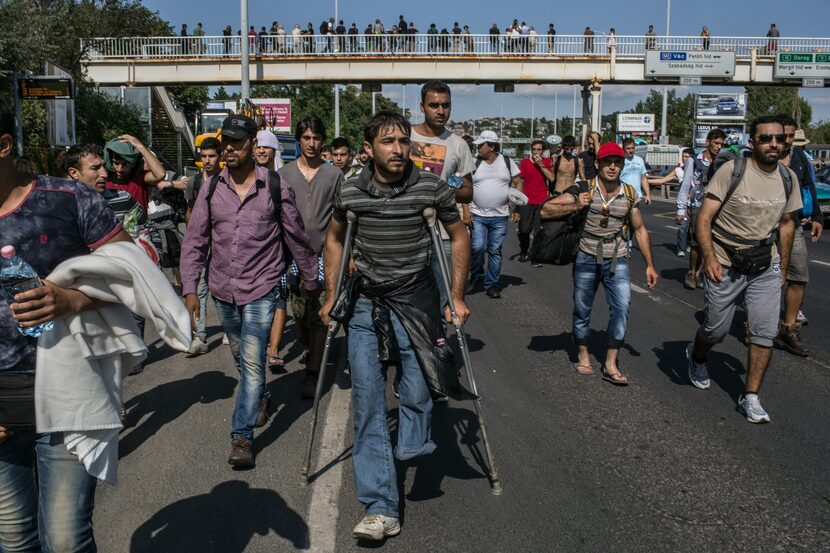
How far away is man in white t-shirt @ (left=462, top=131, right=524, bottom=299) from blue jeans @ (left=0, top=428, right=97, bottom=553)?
325 inches

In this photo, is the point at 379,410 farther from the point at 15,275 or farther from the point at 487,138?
the point at 487,138

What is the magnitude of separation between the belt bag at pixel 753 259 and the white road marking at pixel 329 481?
2.91 m

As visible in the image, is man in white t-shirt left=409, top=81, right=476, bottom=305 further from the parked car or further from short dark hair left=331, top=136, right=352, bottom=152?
the parked car

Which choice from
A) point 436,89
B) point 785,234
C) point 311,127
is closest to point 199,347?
point 311,127

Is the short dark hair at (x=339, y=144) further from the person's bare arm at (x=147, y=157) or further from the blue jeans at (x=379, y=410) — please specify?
the blue jeans at (x=379, y=410)

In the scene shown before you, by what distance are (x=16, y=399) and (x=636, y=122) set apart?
8659cm

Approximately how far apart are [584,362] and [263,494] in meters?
3.38

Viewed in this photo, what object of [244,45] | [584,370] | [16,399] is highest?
[244,45]

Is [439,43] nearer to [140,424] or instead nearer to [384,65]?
[384,65]

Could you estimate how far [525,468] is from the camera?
473 cm

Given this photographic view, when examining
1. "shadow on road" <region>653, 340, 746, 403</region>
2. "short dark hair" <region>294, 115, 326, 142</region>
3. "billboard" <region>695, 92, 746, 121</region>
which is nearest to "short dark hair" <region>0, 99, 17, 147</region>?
"short dark hair" <region>294, 115, 326, 142</region>

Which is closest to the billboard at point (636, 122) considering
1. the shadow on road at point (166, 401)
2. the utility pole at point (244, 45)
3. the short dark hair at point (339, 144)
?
the utility pole at point (244, 45)

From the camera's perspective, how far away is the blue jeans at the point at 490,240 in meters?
10.9

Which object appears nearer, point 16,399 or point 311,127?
point 16,399
